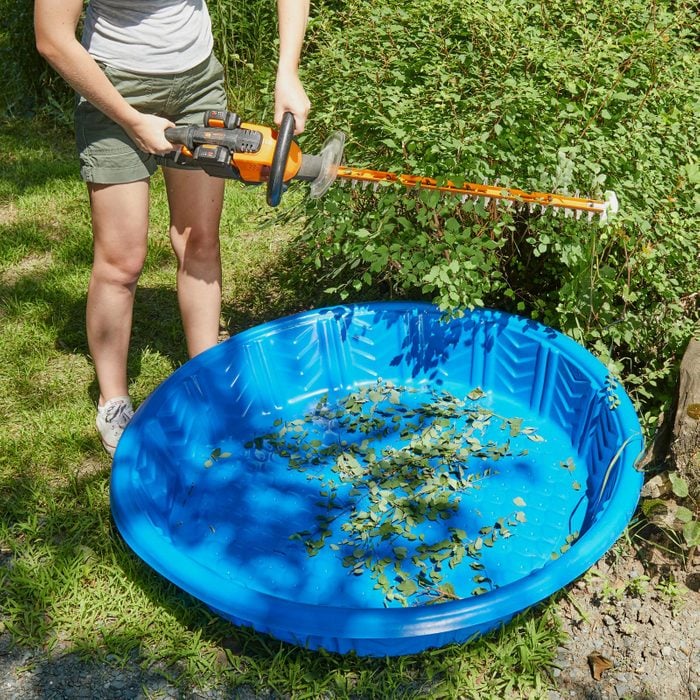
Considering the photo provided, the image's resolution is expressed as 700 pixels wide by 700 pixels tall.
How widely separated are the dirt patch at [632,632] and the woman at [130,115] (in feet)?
5.07

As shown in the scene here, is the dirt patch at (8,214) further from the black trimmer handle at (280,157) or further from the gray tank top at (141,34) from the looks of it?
the black trimmer handle at (280,157)

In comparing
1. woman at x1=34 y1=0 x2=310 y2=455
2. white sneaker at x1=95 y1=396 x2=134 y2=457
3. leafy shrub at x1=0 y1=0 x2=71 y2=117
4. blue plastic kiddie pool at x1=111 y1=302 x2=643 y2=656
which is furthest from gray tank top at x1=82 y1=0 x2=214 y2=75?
leafy shrub at x1=0 y1=0 x2=71 y2=117

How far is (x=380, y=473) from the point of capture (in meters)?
2.83

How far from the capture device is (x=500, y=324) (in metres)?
3.01

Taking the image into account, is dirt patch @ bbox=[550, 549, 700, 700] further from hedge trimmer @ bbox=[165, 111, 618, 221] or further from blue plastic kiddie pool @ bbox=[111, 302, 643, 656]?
hedge trimmer @ bbox=[165, 111, 618, 221]

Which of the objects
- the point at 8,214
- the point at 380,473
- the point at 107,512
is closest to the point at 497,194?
the point at 380,473

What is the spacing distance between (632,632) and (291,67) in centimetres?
185

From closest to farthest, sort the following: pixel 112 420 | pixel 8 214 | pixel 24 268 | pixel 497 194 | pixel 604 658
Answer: pixel 604 658, pixel 497 194, pixel 112 420, pixel 24 268, pixel 8 214

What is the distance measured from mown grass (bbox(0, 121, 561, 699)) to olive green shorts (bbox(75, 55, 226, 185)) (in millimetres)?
900

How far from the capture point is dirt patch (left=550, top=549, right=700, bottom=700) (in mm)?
2174

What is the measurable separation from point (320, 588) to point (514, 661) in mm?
572

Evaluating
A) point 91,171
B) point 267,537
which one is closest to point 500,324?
point 267,537

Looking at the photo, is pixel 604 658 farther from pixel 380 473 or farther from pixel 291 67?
pixel 291 67

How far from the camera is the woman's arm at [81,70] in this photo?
219 cm
